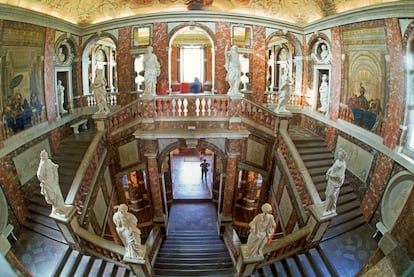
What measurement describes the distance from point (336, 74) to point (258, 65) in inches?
149

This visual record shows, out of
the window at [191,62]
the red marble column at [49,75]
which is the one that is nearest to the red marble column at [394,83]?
the red marble column at [49,75]

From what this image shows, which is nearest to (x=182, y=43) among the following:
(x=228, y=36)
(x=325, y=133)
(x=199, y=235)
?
(x=228, y=36)

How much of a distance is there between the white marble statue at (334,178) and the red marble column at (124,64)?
10.2m

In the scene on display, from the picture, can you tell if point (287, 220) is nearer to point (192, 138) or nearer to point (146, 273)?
point (192, 138)

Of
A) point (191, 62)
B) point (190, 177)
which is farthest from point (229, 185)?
point (191, 62)

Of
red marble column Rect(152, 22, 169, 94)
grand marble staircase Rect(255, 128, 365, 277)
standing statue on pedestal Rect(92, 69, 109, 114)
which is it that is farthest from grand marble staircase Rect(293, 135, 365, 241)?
standing statue on pedestal Rect(92, 69, 109, 114)

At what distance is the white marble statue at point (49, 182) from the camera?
283 inches

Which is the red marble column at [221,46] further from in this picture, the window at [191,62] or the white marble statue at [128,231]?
the white marble statue at [128,231]

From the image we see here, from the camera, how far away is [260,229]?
6766 millimetres

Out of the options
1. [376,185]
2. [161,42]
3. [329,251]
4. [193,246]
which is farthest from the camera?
[161,42]

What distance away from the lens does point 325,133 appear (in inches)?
472

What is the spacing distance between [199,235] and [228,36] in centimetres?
866

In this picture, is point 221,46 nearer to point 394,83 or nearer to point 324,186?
point 394,83

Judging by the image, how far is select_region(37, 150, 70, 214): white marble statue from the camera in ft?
23.6
